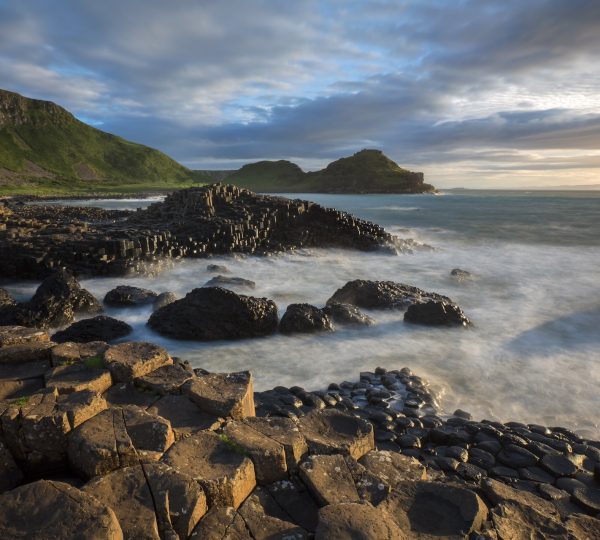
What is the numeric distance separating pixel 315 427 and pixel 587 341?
1280 centimetres

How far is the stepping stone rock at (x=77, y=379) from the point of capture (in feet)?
20.3

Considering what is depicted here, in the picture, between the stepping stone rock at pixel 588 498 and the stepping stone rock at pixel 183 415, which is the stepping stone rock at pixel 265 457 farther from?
the stepping stone rock at pixel 588 498

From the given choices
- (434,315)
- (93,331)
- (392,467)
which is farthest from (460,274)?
(392,467)

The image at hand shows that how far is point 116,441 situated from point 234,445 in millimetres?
1320

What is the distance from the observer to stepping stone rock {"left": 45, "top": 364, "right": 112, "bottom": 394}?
6188mm

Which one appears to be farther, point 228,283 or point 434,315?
point 228,283

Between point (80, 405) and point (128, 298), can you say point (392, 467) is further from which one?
point (128, 298)

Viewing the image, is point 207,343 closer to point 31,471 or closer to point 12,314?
point 12,314

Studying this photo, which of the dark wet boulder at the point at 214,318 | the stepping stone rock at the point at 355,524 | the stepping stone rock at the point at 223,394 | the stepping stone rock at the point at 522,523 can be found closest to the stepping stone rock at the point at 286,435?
the stepping stone rock at the point at 223,394

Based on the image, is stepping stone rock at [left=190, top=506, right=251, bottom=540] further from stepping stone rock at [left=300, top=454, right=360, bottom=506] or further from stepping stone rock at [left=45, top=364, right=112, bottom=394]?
stepping stone rock at [left=45, top=364, right=112, bottom=394]

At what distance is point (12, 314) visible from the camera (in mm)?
13391

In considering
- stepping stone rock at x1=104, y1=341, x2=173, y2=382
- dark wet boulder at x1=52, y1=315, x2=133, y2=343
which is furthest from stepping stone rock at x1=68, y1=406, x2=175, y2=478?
dark wet boulder at x1=52, y1=315, x2=133, y2=343

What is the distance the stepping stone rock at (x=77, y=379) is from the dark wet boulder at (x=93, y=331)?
5.82 m

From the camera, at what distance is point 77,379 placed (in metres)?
6.48
